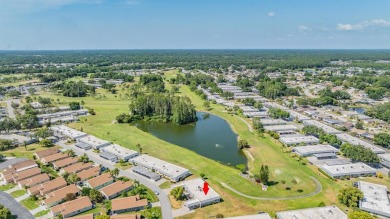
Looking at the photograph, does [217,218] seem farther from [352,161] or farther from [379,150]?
[379,150]

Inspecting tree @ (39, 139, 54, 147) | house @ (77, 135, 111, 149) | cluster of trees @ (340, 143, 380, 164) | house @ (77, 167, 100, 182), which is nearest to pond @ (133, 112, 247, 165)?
house @ (77, 135, 111, 149)

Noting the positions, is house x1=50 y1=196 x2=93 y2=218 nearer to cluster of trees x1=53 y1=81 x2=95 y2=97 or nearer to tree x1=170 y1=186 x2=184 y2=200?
tree x1=170 y1=186 x2=184 y2=200

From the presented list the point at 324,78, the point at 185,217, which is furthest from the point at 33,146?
the point at 324,78

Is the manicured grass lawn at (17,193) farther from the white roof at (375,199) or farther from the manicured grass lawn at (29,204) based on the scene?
the white roof at (375,199)

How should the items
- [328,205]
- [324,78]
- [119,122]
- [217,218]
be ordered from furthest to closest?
Answer: [324,78]
[119,122]
[328,205]
[217,218]

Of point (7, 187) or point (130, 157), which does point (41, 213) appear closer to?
point (7, 187)

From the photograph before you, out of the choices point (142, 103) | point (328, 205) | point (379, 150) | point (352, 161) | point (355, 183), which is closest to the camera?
point (328, 205)

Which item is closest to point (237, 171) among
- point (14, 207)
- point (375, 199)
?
point (375, 199)

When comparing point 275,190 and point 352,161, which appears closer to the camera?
point 275,190

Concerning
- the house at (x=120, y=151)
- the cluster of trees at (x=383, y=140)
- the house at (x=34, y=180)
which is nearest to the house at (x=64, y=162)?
the house at (x=34, y=180)
